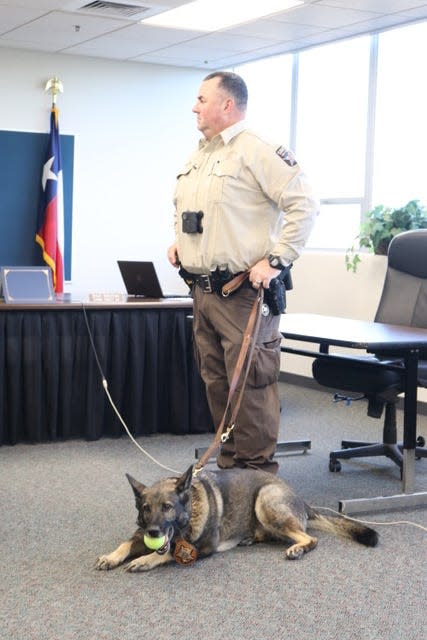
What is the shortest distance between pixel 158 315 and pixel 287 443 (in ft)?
3.34

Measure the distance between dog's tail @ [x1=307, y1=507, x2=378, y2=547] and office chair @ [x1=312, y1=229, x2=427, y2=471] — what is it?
0.86m

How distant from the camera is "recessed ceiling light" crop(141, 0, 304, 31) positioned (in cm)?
591

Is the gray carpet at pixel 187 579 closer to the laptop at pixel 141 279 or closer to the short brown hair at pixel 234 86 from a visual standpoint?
the laptop at pixel 141 279

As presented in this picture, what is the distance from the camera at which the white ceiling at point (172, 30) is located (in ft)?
19.5

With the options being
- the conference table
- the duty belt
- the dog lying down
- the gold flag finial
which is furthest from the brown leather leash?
the gold flag finial

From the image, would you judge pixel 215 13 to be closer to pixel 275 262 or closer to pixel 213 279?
pixel 213 279

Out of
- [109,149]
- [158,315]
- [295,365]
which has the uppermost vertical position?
[109,149]

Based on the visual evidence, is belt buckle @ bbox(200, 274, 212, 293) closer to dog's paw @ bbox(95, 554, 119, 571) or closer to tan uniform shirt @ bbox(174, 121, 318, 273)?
tan uniform shirt @ bbox(174, 121, 318, 273)

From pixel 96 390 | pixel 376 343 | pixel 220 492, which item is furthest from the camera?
pixel 96 390

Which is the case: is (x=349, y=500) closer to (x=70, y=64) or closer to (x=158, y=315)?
(x=158, y=315)

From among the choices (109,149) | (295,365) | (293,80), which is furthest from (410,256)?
(109,149)

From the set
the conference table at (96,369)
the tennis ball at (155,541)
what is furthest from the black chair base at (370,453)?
the tennis ball at (155,541)

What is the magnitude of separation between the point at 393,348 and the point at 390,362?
83 cm

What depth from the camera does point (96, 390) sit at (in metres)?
4.98
